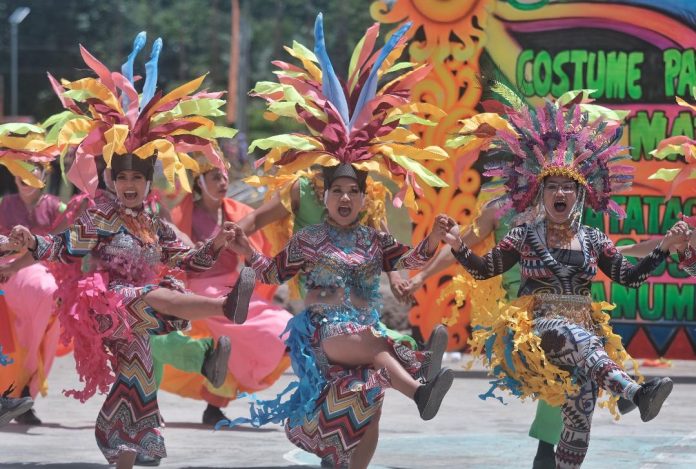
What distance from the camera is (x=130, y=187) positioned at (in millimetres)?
8023

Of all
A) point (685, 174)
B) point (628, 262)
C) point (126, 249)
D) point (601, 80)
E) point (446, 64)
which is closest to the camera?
point (628, 262)

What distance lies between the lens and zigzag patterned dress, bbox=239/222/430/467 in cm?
769

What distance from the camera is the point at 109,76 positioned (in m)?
8.16

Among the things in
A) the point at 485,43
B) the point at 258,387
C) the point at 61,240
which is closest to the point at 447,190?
the point at 485,43

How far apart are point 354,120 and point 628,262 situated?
5.00ft

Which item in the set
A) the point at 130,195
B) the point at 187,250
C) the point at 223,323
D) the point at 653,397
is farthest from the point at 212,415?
the point at 653,397

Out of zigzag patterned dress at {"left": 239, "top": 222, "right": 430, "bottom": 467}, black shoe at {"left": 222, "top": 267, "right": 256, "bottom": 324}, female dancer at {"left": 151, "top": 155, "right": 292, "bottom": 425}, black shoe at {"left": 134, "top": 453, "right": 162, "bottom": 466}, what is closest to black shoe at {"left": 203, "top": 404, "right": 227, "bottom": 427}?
female dancer at {"left": 151, "top": 155, "right": 292, "bottom": 425}

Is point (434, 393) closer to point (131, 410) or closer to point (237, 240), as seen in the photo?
point (237, 240)

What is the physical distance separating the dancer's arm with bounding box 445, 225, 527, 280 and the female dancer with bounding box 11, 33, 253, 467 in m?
1.14

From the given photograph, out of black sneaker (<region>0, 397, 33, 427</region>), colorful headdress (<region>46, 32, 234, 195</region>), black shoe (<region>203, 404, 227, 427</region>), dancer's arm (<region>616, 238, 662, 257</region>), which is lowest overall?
black shoe (<region>203, 404, 227, 427</region>)

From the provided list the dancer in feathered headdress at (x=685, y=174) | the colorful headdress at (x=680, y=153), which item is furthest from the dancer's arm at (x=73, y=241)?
the colorful headdress at (x=680, y=153)

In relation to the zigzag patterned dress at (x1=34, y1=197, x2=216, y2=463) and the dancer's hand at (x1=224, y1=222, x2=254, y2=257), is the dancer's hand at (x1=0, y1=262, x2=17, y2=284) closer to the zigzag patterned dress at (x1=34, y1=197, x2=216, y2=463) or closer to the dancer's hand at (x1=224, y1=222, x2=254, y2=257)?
the zigzag patterned dress at (x1=34, y1=197, x2=216, y2=463)

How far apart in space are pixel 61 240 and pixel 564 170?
8.12 ft

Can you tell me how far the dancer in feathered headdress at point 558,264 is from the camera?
24.6 feet
